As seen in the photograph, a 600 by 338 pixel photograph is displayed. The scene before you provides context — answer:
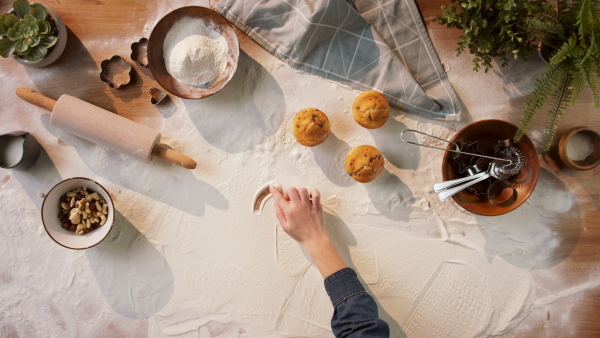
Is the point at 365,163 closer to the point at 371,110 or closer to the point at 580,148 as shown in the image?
the point at 371,110

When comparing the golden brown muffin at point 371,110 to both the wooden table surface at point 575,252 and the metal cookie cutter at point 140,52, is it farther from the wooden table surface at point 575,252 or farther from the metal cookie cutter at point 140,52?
the metal cookie cutter at point 140,52

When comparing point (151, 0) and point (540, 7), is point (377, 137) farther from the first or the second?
point (151, 0)

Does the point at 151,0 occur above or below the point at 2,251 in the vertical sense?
above

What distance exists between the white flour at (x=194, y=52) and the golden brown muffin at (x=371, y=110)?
50 centimetres

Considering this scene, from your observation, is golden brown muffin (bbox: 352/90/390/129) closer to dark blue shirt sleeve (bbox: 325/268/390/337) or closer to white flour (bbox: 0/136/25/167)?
dark blue shirt sleeve (bbox: 325/268/390/337)

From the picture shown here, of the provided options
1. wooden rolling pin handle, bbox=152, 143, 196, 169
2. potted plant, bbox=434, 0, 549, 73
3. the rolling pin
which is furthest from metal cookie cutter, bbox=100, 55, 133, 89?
potted plant, bbox=434, 0, 549, 73

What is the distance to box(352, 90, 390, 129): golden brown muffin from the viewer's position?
4.11ft

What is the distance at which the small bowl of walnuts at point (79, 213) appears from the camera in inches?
49.3

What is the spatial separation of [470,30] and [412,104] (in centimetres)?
30

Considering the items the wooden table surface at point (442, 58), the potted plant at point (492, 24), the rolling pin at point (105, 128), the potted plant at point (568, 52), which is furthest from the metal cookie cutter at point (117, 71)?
the potted plant at point (568, 52)

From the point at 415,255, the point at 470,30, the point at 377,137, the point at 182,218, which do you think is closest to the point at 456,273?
the point at 415,255

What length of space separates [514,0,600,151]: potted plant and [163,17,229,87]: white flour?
994 millimetres

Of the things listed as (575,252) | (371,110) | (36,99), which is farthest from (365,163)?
(36,99)

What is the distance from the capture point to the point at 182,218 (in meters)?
1.36
